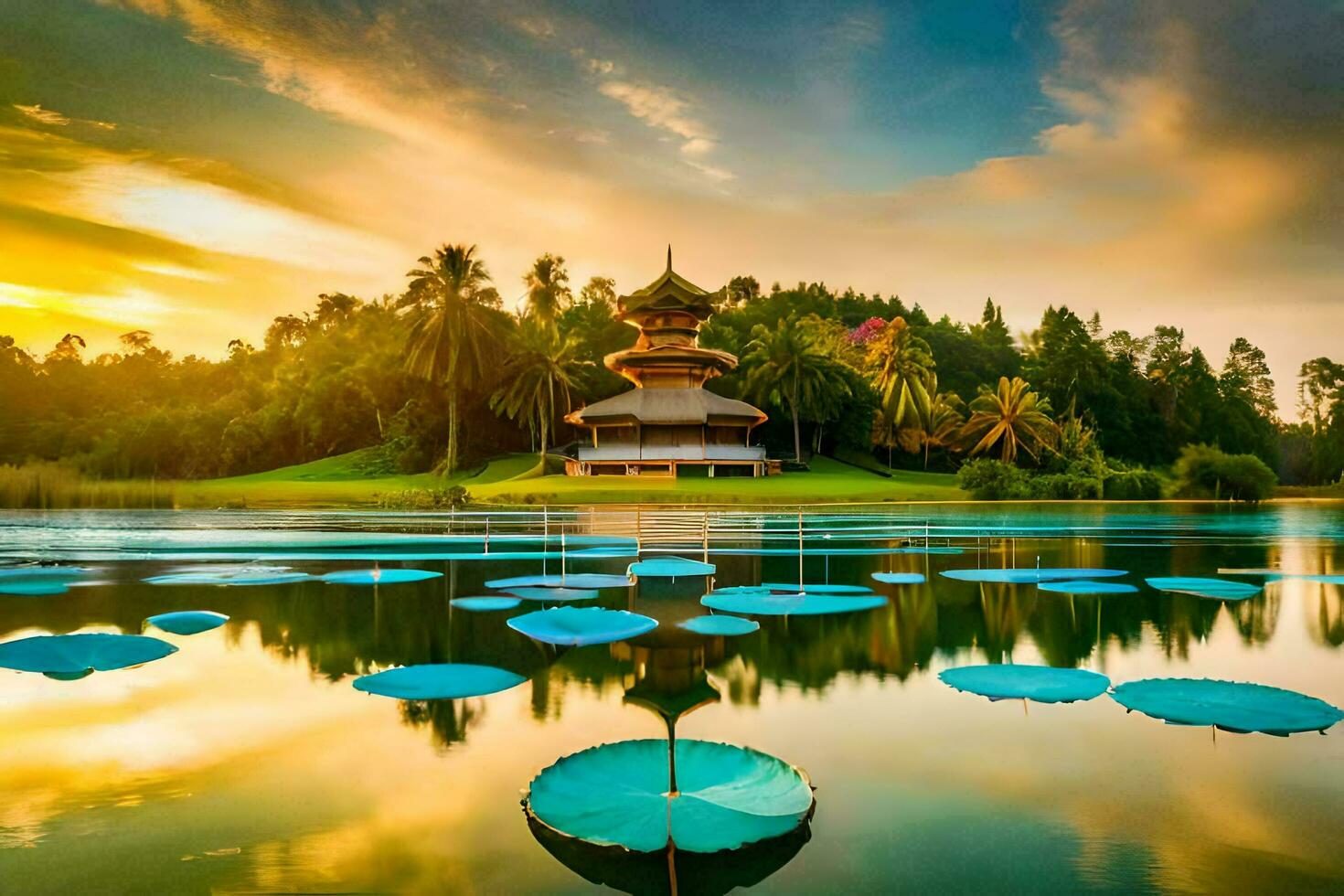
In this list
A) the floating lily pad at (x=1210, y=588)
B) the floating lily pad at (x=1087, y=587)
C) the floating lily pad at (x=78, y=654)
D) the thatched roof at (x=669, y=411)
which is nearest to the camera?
the floating lily pad at (x=78, y=654)

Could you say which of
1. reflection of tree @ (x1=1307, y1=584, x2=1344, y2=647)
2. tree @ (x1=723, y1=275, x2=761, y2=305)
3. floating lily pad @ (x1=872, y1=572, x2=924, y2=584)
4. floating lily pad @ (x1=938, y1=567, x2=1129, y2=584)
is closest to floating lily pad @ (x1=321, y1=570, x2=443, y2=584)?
floating lily pad @ (x1=872, y1=572, x2=924, y2=584)

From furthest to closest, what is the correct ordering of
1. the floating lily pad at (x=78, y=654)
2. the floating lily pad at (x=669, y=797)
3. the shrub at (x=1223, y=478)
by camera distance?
the shrub at (x=1223, y=478), the floating lily pad at (x=78, y=654), the floating lily pad at (x=669, y=797)

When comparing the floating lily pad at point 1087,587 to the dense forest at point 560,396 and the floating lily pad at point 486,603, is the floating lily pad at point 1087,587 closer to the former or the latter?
the floating lily pad at point 486,603

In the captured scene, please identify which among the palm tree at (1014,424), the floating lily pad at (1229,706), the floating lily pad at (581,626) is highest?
the palm tree at (1014,424)

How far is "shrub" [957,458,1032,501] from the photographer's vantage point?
32375mm

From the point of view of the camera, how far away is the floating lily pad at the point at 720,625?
27.9 ft

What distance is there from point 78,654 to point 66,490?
96.8 feet

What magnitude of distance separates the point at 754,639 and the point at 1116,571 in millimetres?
9063

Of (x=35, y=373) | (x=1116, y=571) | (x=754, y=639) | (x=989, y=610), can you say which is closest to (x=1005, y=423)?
(x=1116, y=571)

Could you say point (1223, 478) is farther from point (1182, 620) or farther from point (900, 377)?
point (1182, 620)

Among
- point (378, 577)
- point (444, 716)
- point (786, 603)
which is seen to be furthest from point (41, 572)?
point (786, 603)

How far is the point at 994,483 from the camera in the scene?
3253 cm

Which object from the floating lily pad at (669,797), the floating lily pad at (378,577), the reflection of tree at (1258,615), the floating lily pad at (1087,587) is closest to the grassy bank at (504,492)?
the floating lily pad at (378,577)

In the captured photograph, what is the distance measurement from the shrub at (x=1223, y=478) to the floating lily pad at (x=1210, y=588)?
26.1 meters
